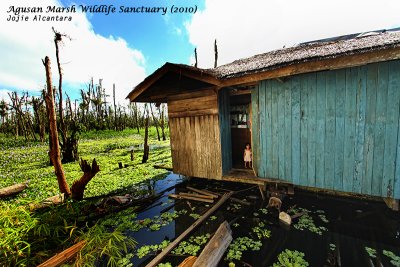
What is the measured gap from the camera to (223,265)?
3584 mm

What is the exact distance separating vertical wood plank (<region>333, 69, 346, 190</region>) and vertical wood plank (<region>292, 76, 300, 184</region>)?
33.3 inches

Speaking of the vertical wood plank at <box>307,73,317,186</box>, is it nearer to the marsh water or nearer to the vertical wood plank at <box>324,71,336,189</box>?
the vertical wood plank at <box>324,71,336,189</box>

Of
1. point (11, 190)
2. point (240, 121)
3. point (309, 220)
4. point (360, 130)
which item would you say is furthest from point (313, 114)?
point (11, 190)

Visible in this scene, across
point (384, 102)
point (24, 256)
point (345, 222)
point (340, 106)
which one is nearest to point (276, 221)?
point (345, 222)

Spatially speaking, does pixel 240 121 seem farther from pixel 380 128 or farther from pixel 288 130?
pixel 380 128

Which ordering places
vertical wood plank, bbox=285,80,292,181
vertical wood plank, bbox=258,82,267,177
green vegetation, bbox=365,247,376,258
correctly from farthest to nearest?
vertical wood plank, bbox=258,82,267,177
vertical wood plank, bbox=285,80,292,181
green vegetation, bbox=365,247,376,258

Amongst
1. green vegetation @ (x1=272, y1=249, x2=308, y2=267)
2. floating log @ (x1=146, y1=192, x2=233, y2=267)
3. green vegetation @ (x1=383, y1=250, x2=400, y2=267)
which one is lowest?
green vegetation @ (x1=272, y1=249, x2=308, y2=267)

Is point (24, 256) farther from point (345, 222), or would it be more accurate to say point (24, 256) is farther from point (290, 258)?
point (345, 222)

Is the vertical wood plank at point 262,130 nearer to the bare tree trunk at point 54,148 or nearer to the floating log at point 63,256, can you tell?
the floating log at point 63,256

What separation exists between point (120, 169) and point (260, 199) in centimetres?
806

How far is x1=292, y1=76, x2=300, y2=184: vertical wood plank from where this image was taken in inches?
200

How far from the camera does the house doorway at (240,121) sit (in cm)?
783

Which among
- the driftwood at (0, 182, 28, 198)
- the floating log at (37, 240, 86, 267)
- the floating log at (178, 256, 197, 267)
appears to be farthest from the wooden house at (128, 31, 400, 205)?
the driftwood at (0, 182, 28, 198)

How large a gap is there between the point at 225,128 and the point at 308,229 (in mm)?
3767
